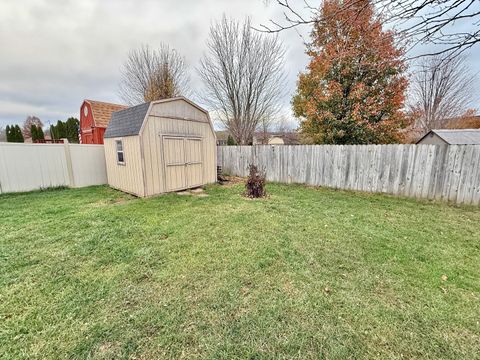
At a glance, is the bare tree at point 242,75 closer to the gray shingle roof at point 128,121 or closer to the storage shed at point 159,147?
the storage shed at point 159,147

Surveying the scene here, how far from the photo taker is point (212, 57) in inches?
461

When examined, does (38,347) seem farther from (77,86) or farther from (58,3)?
(77,86)

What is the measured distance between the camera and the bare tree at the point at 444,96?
1294 cm

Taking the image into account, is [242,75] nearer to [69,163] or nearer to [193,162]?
[193,162]

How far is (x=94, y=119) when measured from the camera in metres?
12.5

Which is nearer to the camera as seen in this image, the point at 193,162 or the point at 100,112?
the point at 193,162

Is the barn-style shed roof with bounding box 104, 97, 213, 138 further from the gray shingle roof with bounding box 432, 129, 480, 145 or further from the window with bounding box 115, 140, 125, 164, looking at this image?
the gray shingle roof with bounding box 432, 129, 480, 145

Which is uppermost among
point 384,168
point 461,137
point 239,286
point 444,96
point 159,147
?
point 444,96

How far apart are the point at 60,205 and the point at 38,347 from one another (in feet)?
16.9

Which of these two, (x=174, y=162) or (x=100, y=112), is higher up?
(x=100, y=112)

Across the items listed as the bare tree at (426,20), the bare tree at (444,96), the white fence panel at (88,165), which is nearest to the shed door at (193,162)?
the white fence panel at (88,165)

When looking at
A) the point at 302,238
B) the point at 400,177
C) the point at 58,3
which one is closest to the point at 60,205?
the point at 58,3

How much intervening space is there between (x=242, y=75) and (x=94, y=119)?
382 inches

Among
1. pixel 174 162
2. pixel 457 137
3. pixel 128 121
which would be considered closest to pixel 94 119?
pixel 128 121
